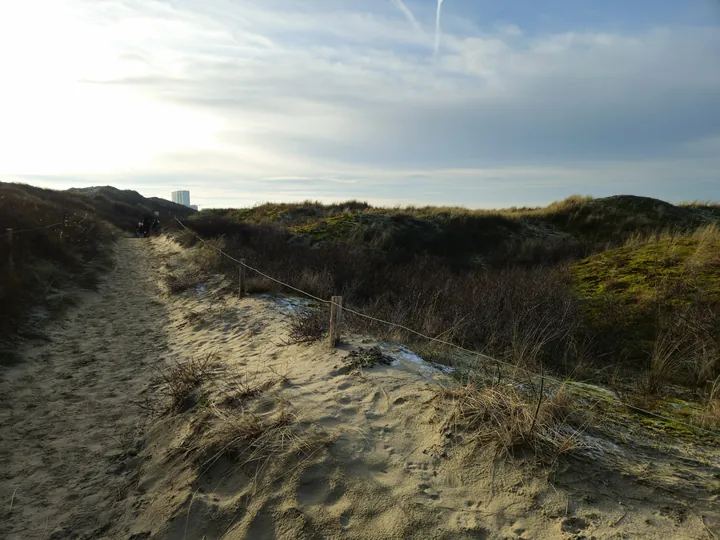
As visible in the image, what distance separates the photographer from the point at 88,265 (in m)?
12.4

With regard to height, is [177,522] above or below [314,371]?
below

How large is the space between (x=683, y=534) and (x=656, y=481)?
42cm

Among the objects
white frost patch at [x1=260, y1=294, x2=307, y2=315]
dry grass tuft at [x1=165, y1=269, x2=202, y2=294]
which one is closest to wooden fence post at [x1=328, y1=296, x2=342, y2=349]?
white frost patch at [x1=260, y1=294, x2=307, y2=315]

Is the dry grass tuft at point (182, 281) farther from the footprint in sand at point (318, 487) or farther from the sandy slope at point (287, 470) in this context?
the footprint in sand at point (318, 487)

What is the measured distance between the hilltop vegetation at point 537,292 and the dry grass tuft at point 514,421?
99cm

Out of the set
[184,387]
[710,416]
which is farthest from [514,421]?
[184,387]

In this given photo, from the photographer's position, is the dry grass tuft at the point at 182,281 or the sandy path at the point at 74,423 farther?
the dry grass tuft at the point at 182,281


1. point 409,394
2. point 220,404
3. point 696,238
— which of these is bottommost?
point 220,404

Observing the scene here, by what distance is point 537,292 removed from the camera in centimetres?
692

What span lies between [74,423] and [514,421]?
4.52 meters

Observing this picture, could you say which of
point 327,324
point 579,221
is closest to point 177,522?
point 327,324

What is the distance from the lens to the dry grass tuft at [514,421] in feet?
9.12

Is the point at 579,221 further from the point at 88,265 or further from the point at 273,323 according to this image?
the point at 88,265

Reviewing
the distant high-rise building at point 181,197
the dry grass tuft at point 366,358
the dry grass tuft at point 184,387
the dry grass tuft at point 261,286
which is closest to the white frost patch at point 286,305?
the dry grass tuft at point 261,286
